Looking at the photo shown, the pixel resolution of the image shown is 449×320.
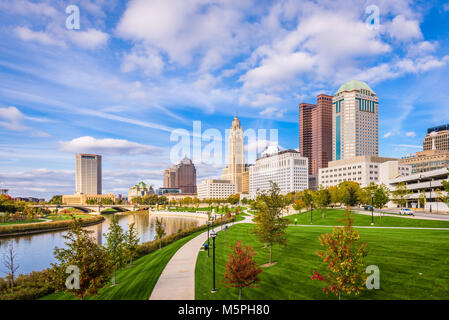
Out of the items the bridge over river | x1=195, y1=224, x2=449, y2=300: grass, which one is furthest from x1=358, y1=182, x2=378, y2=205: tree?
the bridge over river

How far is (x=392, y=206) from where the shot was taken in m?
89.4

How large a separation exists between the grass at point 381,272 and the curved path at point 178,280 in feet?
1.95

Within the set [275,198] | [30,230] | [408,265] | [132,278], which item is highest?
[275,198]

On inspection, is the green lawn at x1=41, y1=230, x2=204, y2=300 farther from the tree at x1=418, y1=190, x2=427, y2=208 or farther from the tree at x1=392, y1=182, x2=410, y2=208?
the tree at x1=418, y1=190, x2=427, y2=208

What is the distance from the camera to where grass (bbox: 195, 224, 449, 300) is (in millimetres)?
17781

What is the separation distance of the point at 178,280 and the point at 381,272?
1478cm

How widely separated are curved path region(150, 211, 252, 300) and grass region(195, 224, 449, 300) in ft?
1.95

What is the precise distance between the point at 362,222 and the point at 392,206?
48.3 meters

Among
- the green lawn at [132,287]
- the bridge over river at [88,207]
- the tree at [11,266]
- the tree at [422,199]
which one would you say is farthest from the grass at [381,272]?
the bridge over river at [88,207]

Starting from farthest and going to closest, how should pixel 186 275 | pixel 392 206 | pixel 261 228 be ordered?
pixel 392 206
pixel 261 228
pixel 186 275

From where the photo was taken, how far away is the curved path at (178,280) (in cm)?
1897

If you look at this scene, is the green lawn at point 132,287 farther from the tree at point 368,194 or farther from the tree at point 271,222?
the tree at point 368,194

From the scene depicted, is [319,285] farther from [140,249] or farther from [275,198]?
[140,249]
